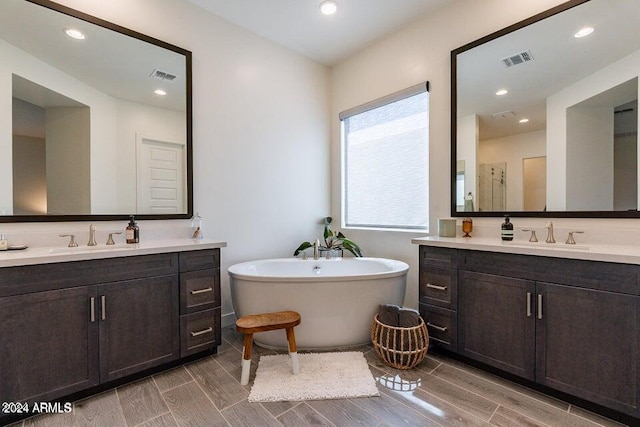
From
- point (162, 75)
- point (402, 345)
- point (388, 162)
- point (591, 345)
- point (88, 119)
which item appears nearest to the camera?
point (591, 345)

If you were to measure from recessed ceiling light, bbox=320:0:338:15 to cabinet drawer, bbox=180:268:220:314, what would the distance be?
7.86ft

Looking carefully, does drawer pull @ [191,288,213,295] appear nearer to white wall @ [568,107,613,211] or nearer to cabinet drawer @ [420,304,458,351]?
cabinet drawer @ [420,304,458,351]

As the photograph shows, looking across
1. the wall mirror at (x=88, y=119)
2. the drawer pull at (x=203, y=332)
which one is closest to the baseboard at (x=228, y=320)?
the drawer pull at (x=203, y=332)

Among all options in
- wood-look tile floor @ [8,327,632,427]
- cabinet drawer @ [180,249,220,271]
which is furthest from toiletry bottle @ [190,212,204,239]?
wood-look tile floor @ [8,327,632,427]

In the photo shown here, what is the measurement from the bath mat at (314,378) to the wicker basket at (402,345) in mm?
174

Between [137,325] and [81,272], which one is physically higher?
[81,272]

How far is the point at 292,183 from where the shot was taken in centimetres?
329

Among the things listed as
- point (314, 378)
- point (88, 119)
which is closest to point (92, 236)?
point (88, 119)

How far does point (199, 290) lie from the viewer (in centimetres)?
213

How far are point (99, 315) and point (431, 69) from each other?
3.17 metres

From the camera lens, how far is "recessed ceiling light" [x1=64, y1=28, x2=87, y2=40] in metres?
2.02

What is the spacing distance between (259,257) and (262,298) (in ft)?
2.75

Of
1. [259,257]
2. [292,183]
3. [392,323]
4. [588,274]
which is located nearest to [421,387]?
[392,323]

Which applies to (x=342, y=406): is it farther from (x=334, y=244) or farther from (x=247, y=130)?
(x=247, y=130)
